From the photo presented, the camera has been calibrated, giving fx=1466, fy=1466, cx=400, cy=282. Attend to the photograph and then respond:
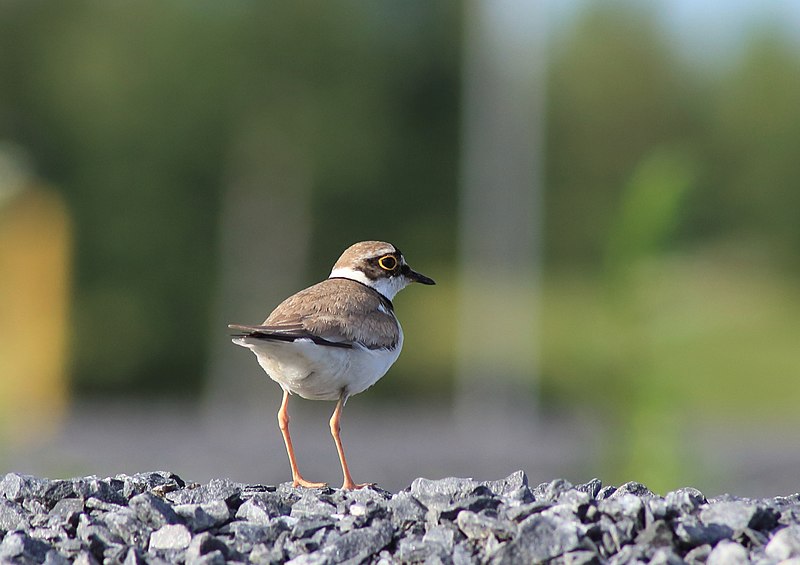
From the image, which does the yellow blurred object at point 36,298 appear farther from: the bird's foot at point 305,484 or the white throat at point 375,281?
the bird's foot at point 305,484

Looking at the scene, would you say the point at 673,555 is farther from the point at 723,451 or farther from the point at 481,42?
the point at 481,42

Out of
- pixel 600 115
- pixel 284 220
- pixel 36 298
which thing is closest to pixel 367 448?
pixel 36 298

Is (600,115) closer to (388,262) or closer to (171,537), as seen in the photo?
(388,262)

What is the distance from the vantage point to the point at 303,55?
133ft

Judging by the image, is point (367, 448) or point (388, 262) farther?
point (367, 448)

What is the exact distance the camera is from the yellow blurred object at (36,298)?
30234 millimetres

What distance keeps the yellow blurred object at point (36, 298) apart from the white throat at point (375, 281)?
19.8m

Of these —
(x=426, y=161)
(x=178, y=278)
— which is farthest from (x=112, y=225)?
(x=426, y=161)

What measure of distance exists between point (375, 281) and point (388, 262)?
0.15 meters

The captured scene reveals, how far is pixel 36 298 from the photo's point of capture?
107ft

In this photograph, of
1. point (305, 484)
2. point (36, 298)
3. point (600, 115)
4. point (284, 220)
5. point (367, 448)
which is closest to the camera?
point (305, 484)

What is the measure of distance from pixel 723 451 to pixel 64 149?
76.1 feet

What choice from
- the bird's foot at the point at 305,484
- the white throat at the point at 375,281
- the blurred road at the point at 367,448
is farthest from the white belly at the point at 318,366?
Answer: the blurred road at the point at 367,448

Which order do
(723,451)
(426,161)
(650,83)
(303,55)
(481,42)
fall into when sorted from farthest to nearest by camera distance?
(650,83)
(426,161)
(303,55)
(481,42)
(723,451)
